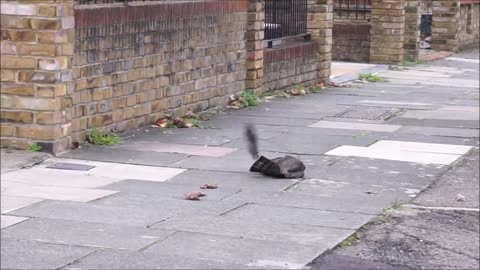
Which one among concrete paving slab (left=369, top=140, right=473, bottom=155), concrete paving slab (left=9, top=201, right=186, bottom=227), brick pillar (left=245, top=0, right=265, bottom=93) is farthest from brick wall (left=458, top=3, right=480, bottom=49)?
concrete paving slab (left=9, top=201, right=186, bottom=227)

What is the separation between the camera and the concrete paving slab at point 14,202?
7.72 m

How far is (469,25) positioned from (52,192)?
24.7 m

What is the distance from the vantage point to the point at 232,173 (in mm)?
9688

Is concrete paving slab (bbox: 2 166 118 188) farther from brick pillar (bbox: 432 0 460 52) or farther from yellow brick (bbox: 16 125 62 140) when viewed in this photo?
brick pillar (bbox: 432 0 460 52)

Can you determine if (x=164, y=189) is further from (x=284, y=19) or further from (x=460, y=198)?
(x=284, y=19)

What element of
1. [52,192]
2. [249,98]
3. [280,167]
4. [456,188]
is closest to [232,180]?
[280,167]

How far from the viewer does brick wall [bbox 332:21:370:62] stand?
78.2 feet

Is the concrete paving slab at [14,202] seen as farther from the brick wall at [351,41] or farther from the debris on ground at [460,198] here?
the brick wall at [351,41]

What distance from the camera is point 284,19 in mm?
17312

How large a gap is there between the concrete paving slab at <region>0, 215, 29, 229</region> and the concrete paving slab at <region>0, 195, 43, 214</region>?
16 cm

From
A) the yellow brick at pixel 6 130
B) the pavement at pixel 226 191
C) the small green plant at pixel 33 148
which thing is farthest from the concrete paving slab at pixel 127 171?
the yellow brick at pixel 6 130

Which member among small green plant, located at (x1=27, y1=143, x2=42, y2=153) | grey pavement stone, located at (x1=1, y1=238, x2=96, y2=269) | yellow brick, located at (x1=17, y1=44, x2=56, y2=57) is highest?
yellow brick, located at (x1=17, y1=44, x2=56, y2=57)

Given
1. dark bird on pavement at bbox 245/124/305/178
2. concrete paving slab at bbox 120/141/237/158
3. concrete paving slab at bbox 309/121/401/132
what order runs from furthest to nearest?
concrete paving slab at bbox 309/121/401/132 < concrete paving slab at bbox 120/141/237/158 < dark bird on pavement at bbox 245/124/305/178

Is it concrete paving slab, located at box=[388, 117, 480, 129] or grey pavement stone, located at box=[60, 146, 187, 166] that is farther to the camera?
concrete paving slab, located at box=[388, 117, 480, 129]
